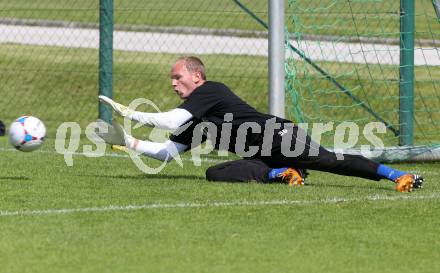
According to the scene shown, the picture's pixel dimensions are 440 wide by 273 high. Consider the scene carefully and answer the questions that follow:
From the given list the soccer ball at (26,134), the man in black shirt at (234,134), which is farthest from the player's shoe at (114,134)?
the soccer ball at (26,134)

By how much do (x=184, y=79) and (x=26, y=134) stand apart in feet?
4.72

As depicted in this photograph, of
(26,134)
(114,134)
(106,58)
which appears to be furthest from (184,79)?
(106,58)

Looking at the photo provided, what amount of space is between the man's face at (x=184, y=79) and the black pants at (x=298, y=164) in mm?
737

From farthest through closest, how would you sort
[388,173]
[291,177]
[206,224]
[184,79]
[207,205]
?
[184,79]
[291,177]
[388,173]
[207,205]
[206,224]

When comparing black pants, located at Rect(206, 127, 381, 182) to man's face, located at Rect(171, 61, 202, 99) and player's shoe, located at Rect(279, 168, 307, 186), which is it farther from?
man's face, located at Rect(171, 61, 202, 99)

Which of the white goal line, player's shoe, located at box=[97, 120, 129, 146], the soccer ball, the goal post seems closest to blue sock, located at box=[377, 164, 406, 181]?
the white goal line

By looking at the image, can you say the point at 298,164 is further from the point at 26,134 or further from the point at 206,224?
the point at 26,134

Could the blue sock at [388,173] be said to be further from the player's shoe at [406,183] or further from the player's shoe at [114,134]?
the player's shoe at [114,134]

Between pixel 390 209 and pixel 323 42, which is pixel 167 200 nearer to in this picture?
pixel 390 209

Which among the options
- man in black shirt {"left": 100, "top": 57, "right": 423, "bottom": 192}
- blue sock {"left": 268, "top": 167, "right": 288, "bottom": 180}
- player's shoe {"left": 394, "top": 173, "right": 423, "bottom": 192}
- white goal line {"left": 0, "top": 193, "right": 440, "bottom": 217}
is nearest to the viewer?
white goal line {"left": 0, "top": 193, "right": 440, "bottom": 217}

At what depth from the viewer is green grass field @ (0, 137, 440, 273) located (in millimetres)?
6852

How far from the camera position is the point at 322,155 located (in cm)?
984

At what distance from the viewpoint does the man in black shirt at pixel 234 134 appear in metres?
9.84

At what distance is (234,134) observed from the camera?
32.8 ft
